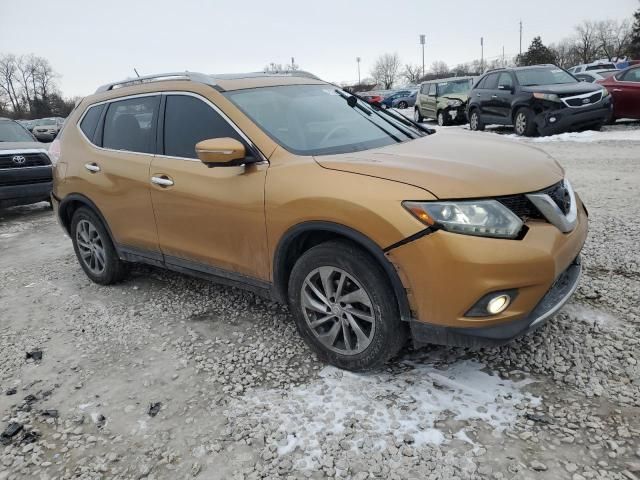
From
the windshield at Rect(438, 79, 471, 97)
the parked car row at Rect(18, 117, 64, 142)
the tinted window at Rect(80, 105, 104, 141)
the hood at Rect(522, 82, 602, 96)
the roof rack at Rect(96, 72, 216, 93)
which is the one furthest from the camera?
the parked car row at Rect(18, 117, 64, 142)

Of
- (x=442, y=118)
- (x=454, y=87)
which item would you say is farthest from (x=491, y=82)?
(x=454, y=87)

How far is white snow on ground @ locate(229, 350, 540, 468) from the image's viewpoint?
2.45 meters

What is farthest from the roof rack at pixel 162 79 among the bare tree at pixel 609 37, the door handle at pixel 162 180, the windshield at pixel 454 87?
the bare tree at pixel 609 37

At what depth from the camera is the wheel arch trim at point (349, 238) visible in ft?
8.45

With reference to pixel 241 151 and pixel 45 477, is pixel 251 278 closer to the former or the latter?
pixel 241 151

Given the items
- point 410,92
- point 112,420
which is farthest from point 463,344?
point 410,92

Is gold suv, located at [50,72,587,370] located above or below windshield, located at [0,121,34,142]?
below

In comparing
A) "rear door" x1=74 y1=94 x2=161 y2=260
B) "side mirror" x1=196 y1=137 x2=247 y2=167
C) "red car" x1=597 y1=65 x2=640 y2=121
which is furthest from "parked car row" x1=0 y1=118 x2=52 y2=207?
"red car" x1=597 y1=65 x2=640 y2=121

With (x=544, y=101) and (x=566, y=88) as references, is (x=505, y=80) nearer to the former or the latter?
(x=544, y=101)

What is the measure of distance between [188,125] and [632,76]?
506 inches

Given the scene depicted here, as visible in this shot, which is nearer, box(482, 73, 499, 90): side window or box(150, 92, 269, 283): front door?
box(150, 92, 269, 283): front door

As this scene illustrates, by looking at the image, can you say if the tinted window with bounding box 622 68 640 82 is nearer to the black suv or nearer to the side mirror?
the black suv

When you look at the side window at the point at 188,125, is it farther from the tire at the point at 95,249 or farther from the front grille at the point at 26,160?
the front grille at the point at 26,160

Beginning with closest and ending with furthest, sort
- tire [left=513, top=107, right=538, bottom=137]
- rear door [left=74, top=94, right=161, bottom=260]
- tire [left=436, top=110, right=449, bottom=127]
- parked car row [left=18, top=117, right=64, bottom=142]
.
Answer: rear door [left=74, top=94, right=161, bottom=260] → tire [left=513, top=107, right=538, bottom=137] → tire [left=436, top=110, right=449, bottom=127] → parked car row [left=18, top=117, right=64, bottom=142]
